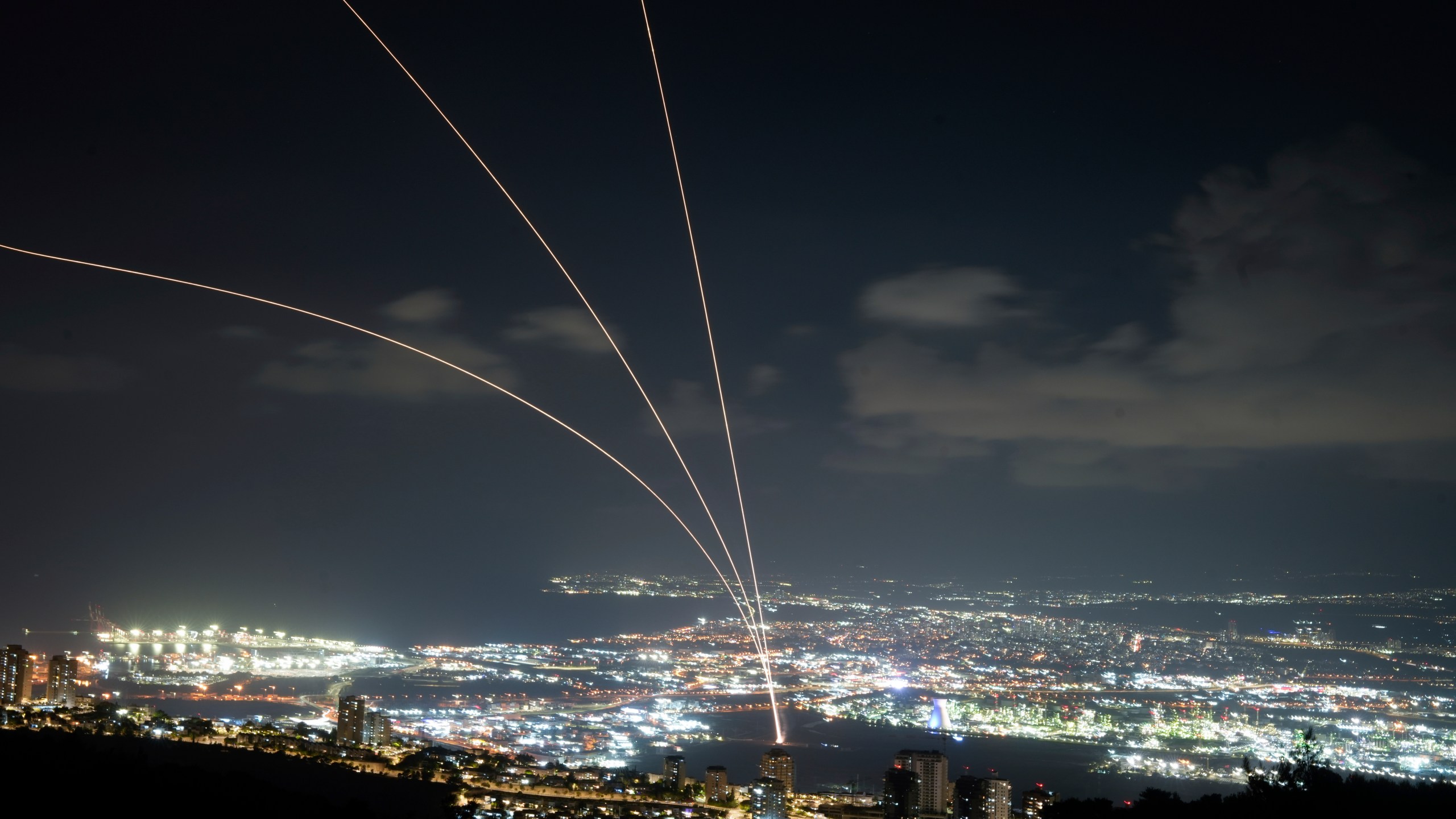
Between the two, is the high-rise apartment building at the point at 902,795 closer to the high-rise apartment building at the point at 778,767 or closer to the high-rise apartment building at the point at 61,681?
the high-rise apartment building at the point at 778,767

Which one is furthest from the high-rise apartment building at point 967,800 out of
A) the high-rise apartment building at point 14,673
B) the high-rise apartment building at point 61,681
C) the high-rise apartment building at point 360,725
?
the high-rise apartment building at point 14,673

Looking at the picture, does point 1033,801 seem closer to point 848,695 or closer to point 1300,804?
point 1300,804

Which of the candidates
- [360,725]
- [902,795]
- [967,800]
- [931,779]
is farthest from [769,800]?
[360,725]

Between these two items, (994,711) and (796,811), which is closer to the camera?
(796,811)

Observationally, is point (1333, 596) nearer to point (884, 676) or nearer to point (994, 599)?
point (994, 599)

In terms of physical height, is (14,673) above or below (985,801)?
above

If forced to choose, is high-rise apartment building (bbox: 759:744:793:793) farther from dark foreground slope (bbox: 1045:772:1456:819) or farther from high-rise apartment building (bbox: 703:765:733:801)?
dark foreground slope (bbox: 1045:772:1456:819)

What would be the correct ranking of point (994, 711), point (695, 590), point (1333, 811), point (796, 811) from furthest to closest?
point (695, 590) < point (994, 711) < point (796, 811) < point (1333, 811)

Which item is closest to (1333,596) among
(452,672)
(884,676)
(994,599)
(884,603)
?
(994,599)
